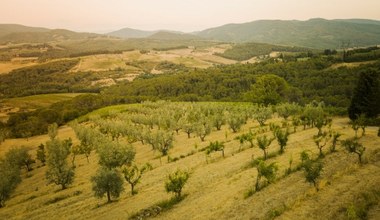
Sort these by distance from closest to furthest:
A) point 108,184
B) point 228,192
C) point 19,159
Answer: point 228,192
point 108,184
point 19,159

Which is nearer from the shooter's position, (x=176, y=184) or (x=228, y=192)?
(x=228, y=192)

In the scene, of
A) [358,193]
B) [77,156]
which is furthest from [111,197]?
[77,156]

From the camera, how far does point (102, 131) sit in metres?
146

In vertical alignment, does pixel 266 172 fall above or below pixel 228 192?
above

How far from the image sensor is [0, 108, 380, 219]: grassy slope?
41625 mm

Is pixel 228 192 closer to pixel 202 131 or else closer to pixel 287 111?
pixel 202 131

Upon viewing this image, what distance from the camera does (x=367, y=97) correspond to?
319 feet

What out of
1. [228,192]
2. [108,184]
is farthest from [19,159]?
[228,192]

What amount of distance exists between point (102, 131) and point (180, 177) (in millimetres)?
99085

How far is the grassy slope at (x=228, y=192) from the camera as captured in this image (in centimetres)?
4162

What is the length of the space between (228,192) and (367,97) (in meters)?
67.9

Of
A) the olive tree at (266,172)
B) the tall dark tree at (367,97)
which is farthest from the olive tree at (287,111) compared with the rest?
the olive tree at (266,172)

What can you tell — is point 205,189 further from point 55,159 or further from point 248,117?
point 248,117

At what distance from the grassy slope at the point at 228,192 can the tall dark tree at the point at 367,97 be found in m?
25.1
